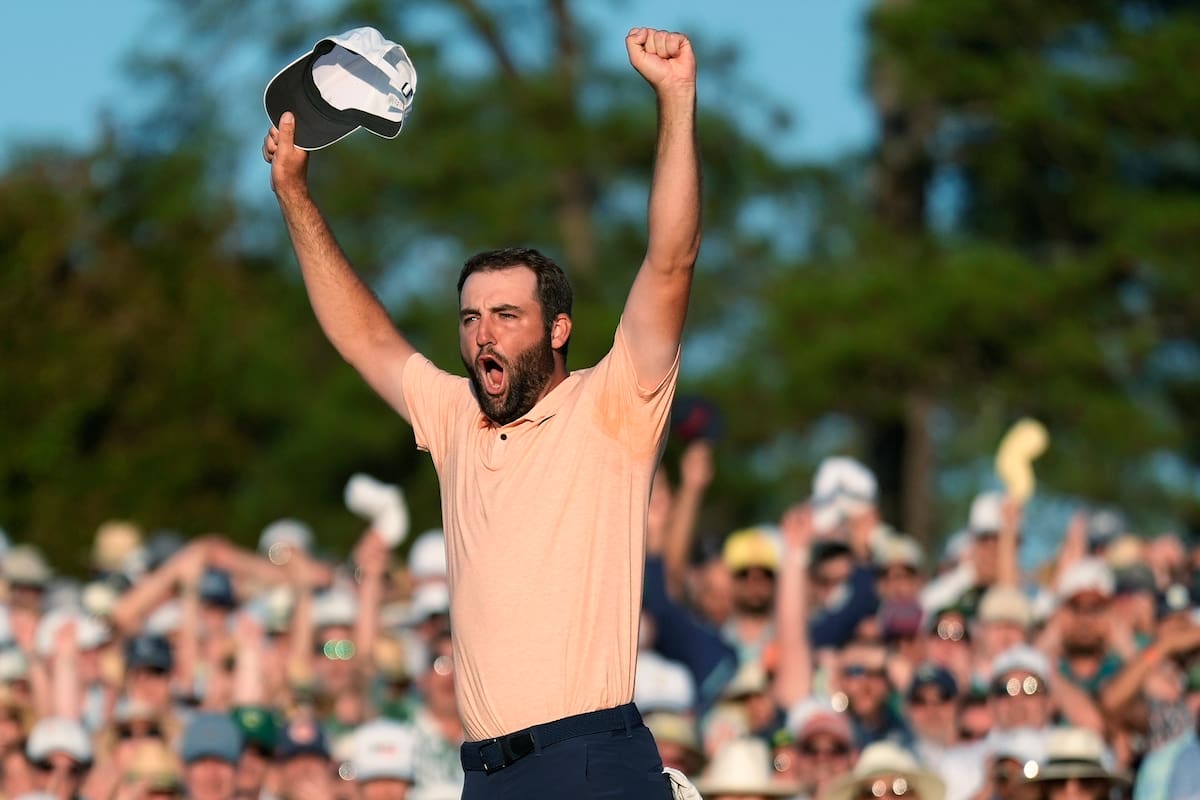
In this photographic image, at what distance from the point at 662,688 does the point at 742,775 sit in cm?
56

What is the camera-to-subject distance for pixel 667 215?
497 cm

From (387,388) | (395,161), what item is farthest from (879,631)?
(395,161)

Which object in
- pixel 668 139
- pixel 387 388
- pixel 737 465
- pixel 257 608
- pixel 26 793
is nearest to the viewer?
pixel 668 139

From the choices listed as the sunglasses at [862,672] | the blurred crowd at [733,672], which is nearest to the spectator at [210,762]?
the blurred crowd at [733,672]

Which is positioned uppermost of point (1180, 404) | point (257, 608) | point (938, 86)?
point (938, 86)

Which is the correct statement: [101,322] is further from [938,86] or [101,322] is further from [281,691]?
[281,691]

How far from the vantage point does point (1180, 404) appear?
19984 millimetres

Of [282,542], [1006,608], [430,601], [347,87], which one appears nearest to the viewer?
[347,87]

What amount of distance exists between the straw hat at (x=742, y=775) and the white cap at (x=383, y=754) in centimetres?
109

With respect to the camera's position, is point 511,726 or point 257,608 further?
point 257,608

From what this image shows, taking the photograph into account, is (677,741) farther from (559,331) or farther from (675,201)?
(675,201)

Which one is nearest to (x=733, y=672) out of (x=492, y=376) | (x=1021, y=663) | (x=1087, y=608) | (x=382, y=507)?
(x=1021, y=663)

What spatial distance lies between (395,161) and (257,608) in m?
14.6

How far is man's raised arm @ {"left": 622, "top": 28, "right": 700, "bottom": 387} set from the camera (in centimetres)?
497
